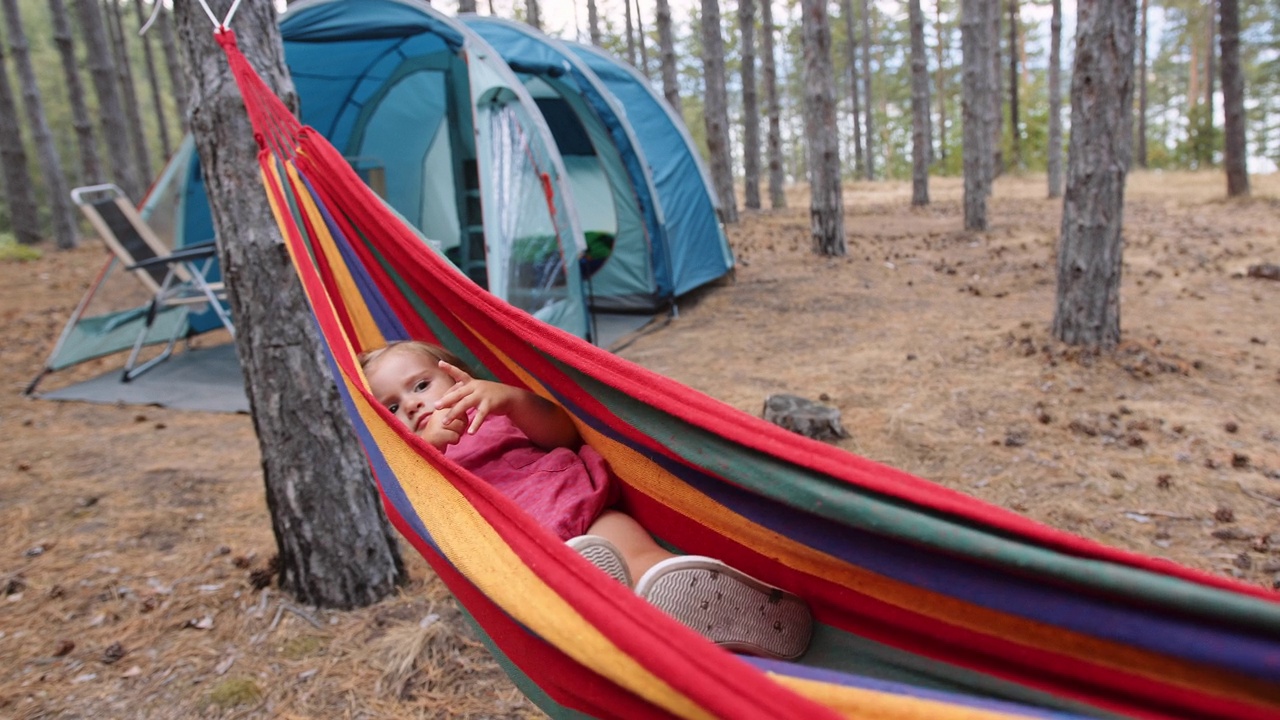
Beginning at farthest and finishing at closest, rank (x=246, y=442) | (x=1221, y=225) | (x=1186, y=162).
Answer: (x=1186, y=162) → (x=1221, y=225) → (x=246, y=442)

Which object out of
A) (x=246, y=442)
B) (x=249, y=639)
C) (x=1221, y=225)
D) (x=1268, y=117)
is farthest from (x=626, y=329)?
(x=1268, y=117)

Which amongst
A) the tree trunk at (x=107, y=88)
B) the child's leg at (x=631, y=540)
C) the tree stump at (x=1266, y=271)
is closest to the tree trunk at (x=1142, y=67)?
the tree stump at (x=1266, y=271)

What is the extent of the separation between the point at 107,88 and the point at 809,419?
381 inches

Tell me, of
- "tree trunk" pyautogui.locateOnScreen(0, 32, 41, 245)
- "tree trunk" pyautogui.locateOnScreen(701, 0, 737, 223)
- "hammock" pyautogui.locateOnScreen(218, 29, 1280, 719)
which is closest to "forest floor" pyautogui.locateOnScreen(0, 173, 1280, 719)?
"hammock" pyautogui.locateOnScreen(218, 29, 1280, 719)

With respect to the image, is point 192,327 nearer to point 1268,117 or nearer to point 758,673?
point 758,673

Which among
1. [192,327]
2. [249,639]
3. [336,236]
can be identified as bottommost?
[249,639]

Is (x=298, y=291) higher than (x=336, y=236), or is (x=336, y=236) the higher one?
(x=336, y=236)

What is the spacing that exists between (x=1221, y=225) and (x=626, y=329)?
18.5 ft

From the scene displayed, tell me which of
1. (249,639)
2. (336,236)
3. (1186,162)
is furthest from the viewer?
(1186,162)

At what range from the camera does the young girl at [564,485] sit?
1.04 meters

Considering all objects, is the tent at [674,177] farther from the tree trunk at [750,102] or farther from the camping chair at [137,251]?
the tree trunk at [750,102]

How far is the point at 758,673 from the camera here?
2.09 feet

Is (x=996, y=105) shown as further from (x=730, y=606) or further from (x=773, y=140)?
(x=730, y=606)

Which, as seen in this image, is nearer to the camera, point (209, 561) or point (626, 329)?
point (209, 561)
